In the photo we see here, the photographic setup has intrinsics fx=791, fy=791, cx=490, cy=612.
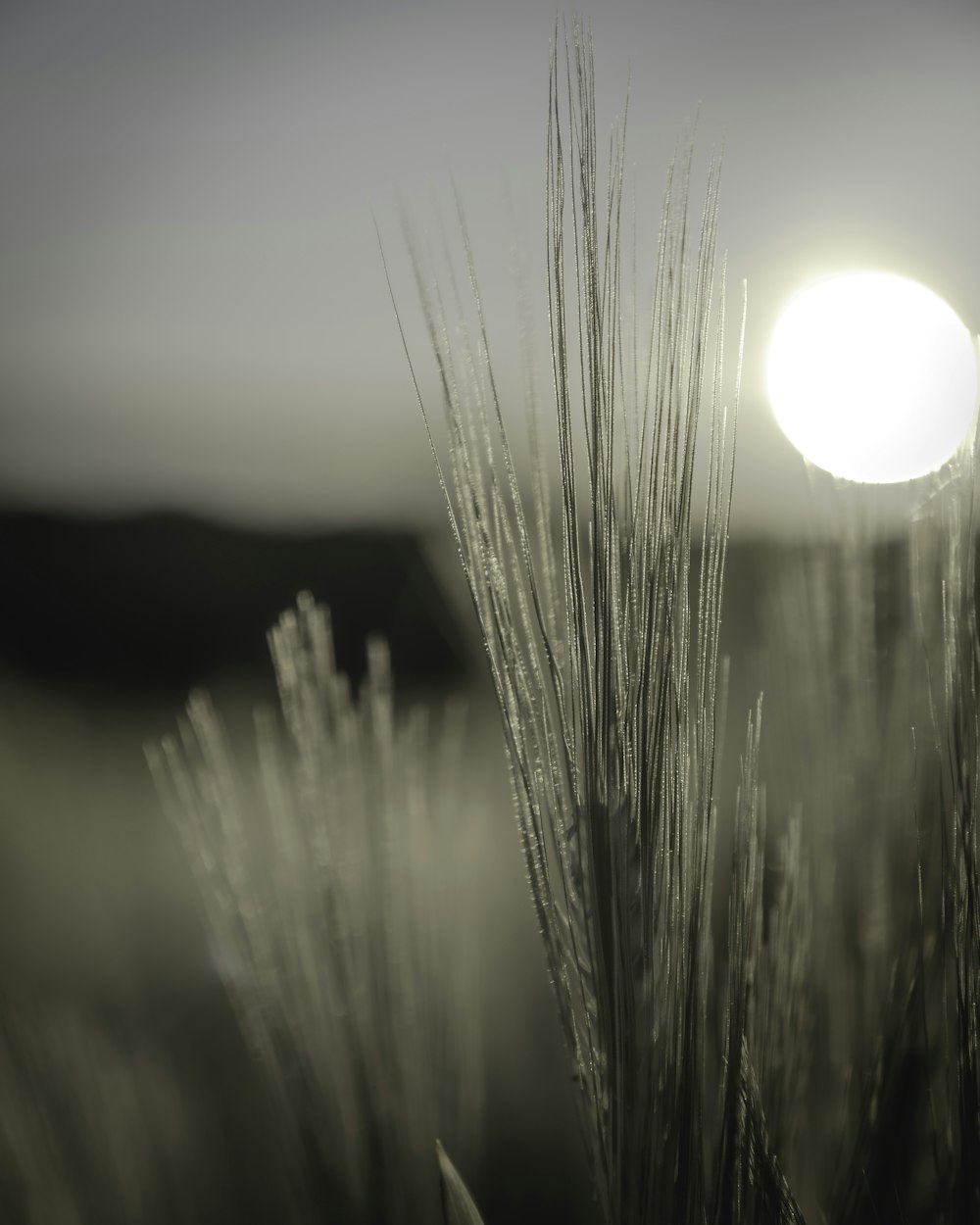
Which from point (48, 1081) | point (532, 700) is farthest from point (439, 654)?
point (532, 700)

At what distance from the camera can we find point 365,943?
793 mm

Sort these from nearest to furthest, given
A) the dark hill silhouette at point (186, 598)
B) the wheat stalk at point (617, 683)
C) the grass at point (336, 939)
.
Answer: the wheat stalk at point (617, 683), the grass at point (336, 939), the dark hill silhouette at point (186, 598)

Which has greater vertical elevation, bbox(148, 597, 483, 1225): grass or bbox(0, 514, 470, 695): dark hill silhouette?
bbox(0, 514, 470, 695): dark hill silhouette

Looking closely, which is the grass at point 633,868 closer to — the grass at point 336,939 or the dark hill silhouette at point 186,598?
the grass at point 336,939

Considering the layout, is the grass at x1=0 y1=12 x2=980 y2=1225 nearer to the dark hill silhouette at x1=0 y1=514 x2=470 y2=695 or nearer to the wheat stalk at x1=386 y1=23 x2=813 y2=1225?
the wheat stalk at x1=386 y1=23 x2=813 y2=1225

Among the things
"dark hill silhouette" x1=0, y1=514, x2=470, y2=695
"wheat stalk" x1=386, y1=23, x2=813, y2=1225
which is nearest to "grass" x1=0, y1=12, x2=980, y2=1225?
"wheat stalk" x1=386, y1=23, x2=813, y2=1225

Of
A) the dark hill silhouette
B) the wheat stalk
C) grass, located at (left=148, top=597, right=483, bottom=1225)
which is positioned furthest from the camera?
the dark hill silhouette

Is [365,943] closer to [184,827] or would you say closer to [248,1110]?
[184,827]

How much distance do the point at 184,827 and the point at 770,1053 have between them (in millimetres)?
560

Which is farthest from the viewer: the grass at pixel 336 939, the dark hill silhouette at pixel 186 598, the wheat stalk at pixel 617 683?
the dark hill silhouette at pixel 186 598

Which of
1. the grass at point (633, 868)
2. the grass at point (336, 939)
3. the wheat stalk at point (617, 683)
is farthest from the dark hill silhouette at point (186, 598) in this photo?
the wheat stalk at point (617, 683)

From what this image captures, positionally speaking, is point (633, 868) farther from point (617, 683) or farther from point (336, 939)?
point (336, 939)

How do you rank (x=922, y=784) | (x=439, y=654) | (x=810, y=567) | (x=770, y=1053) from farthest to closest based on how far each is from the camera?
(x=439, y=654) < (x=810, y=567) < (x=922, y=784) < (x=770, y=1053)

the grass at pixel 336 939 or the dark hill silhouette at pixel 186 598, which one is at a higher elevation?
the dark hill silhouette at pixel 186 598
